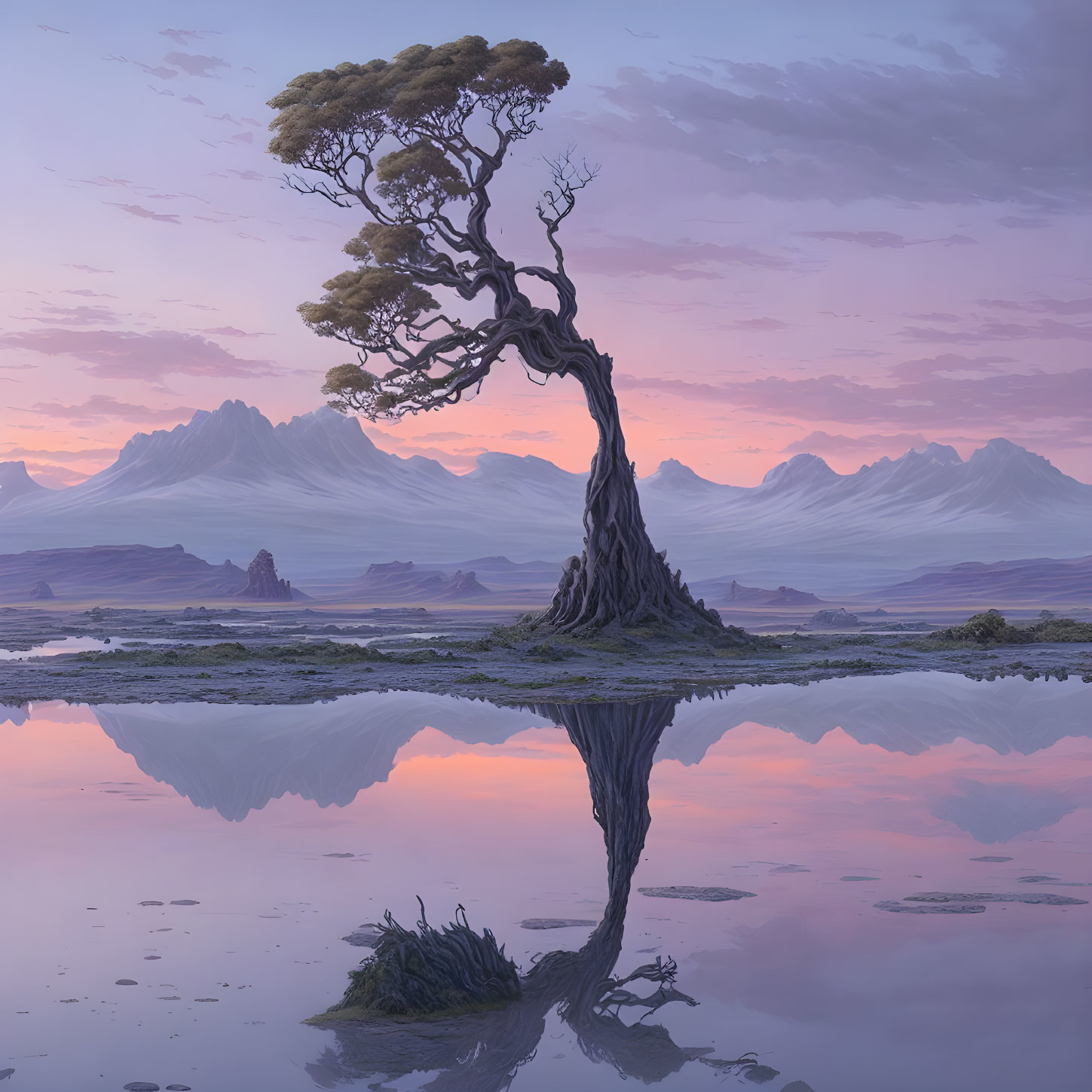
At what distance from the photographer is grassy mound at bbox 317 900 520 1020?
5.57m

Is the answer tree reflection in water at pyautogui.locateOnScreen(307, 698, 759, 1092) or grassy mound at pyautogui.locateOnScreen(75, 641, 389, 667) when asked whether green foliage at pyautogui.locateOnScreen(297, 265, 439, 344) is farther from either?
tree reflection in water at pyautogui.locateOnScreen(307, 698, 759, 1092)

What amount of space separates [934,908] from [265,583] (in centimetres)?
7249

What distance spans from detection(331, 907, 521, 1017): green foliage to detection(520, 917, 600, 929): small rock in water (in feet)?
2.48

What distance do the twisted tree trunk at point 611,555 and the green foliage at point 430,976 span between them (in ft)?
82.1

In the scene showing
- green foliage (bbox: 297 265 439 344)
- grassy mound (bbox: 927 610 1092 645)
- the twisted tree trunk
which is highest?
green foliage (bbox: 297 265 439 344)

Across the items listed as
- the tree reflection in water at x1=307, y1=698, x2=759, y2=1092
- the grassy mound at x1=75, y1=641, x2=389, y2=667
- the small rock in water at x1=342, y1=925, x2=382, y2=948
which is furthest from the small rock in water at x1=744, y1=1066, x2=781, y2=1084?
the grassy mound at x1=75, y1=641, x2=389, y2=667

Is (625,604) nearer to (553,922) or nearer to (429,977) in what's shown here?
(553,922)

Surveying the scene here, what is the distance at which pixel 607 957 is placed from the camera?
6219mm

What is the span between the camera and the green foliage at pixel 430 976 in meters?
5.57

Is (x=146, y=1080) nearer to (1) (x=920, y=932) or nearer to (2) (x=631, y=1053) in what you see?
(2) (x=631, y=1053)

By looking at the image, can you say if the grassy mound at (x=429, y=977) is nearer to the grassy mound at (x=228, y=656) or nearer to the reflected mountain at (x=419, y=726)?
the reflected mountain at (x=419, y=726)

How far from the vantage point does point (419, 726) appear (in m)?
16.1

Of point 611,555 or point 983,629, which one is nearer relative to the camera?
point 611,555

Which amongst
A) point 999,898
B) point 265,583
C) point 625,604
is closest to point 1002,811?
point 999,898
